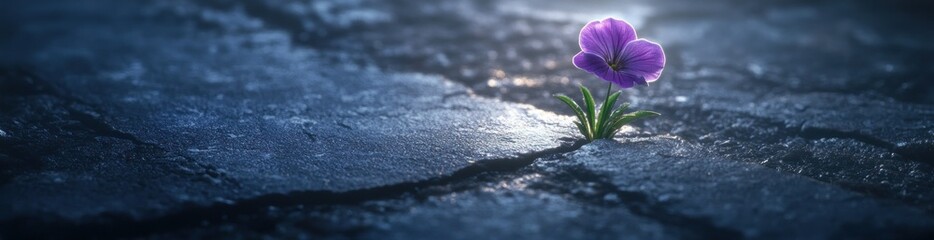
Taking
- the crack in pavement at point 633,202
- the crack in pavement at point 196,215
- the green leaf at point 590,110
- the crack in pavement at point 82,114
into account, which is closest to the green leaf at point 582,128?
the green leaf at point 590,110

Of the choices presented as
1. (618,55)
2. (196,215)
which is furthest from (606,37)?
(196,215)

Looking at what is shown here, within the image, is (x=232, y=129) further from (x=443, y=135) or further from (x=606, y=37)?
(x=606, y=37)

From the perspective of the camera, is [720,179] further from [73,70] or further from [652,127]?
[73,70]

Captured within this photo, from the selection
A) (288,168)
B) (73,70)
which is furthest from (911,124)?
(73,70)

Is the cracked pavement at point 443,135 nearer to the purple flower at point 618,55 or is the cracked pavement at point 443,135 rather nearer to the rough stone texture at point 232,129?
the rough stone texture at point 232,129

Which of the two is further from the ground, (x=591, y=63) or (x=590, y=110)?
(x=591, y=63)

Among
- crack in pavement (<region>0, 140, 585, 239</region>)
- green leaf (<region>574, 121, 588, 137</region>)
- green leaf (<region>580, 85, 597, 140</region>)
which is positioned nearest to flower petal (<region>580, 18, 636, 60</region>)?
green leaf (<region>580, 85, 597, 140</region>)
